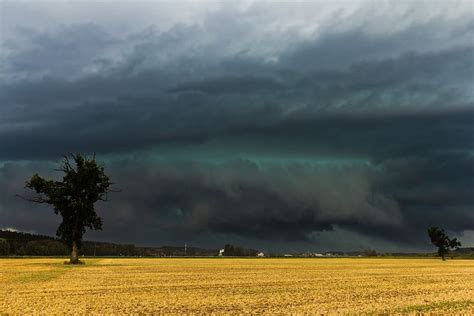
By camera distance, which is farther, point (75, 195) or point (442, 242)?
point (442, 242)

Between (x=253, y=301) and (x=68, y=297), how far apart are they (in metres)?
11.3

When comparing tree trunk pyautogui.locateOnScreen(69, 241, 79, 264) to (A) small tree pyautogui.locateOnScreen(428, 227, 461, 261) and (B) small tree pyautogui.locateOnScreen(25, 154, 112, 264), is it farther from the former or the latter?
(A) small tree pyautogui.locateOnScreen(428, 227, 461, 261)

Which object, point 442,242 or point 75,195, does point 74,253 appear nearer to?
point 75,195

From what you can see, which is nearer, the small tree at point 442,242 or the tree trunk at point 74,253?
the tree trunk at point 74,253

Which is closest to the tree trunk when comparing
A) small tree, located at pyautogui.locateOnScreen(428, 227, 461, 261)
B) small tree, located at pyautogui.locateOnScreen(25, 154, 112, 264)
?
small tree, located at pyautogui.locateOnScreen(25, 154, 112, 264)

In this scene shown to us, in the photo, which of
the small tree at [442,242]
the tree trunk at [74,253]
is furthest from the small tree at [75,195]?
the small tree at [442,242]

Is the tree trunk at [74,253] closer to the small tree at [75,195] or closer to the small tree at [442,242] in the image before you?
the small tree at [75,195]

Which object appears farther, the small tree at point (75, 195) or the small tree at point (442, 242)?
the small tree at point (442, 242)

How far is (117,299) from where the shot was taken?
31.1 metres

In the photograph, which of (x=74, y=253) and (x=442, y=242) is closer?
(x=74, y=253)

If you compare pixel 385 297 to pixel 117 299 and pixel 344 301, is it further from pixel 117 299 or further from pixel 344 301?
pixel 117 299

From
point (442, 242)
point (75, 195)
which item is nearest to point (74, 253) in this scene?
point (75, 195)

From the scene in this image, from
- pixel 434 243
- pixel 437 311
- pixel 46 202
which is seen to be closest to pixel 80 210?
pixel 46 202

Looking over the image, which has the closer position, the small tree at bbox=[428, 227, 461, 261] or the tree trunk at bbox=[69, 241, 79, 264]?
the tree trunk at bbox=[69, 241, 79, 264]
